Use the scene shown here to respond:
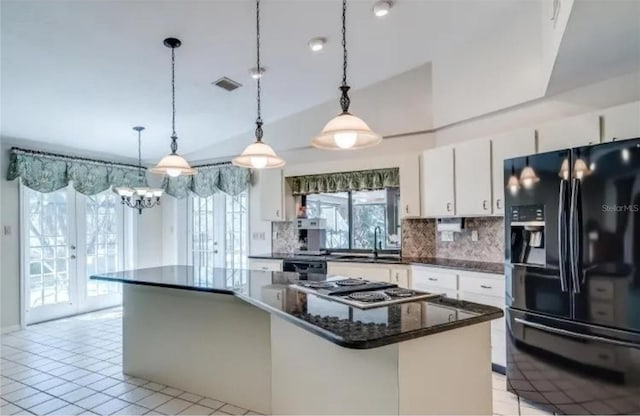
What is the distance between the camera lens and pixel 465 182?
3840 millimetres

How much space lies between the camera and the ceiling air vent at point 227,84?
4082 millimetres

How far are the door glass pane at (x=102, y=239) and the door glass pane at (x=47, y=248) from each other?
1.12 feet

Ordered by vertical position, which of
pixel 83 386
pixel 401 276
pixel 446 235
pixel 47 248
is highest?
pixel 446 235

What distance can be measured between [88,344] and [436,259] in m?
4.01

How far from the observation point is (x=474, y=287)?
347 centimetres

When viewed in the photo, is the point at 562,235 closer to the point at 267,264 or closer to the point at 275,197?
the point at 267,264

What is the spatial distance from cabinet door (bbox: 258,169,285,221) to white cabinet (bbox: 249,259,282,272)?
0.65 m

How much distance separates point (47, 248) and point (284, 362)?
184 inches

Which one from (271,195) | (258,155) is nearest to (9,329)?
(271,195)

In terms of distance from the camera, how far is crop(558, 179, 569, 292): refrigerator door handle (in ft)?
8.31

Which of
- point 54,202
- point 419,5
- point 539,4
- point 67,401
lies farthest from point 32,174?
point 539,4

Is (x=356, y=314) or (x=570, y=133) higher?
(x=570, y=133)

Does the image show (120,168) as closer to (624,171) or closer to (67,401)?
(67,401)

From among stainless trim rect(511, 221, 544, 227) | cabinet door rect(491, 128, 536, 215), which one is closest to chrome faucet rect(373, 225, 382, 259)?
cabinet door rect(491, 128, 536, 215)
